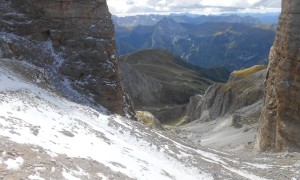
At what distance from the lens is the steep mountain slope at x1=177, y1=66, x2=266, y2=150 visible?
64.9m

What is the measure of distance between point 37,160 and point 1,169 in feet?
6.10

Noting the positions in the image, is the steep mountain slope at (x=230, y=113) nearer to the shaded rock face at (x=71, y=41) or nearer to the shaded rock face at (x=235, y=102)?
the shaded rock face at (x=235, y=102)

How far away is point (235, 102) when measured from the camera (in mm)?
86062

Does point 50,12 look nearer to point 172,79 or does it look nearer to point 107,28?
point 107,28

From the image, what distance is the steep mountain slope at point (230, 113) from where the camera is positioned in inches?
2554

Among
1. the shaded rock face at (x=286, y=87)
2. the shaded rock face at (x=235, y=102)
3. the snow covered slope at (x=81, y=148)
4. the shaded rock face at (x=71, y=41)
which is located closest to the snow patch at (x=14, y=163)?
the snow covered slope at (x=81, y=148)

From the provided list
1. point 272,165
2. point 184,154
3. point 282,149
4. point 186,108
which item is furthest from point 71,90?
point 186,108

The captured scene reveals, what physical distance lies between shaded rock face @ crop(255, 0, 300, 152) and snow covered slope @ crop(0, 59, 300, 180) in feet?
25.9

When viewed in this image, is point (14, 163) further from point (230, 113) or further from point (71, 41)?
point (230, 113)

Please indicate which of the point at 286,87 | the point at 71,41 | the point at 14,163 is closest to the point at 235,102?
the point at 286,87

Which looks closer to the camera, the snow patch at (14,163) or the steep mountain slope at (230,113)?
the snow patch at (14,163)

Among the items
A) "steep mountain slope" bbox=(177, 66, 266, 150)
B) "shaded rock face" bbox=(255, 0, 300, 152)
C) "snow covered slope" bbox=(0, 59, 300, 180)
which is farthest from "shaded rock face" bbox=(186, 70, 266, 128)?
"snow covered slope" bbox=(0, 59, 300, 180)

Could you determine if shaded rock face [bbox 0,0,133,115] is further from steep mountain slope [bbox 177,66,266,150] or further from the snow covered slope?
steep mountain slope [bbox 177,66,266,150]

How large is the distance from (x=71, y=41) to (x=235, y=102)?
5376 centimetres
